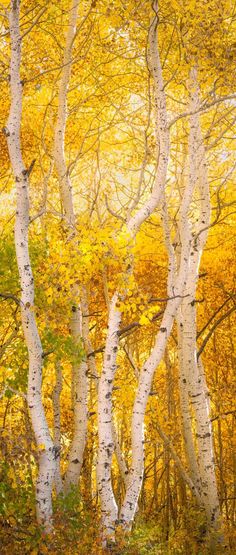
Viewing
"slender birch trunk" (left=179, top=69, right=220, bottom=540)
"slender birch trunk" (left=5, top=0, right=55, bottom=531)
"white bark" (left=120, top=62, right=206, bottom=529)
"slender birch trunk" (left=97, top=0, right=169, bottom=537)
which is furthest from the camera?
"slender birch trunk" (left=179, top=69, right=220, bottom=540)

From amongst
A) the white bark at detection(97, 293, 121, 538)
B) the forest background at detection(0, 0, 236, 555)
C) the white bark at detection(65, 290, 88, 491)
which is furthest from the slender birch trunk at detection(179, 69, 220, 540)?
the white bark at detection(97, 293, 121, 538)

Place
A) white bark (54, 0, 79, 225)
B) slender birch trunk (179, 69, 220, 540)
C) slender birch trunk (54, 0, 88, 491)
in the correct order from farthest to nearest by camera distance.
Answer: slender birch trunk (179, 69, 220, 540) < slender birch trunk (54, 0, 88, 491) < white bark (54, 0, 79, 225)

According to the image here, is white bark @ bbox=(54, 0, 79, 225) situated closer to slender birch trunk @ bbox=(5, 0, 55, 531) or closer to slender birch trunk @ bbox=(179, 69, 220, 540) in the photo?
slender birch trunk @ bbox=(5, 0, 55, 531)

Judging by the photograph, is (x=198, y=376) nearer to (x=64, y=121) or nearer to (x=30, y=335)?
(x=30, y=335)

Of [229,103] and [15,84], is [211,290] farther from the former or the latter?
[15,84]

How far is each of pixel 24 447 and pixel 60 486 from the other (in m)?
1.81

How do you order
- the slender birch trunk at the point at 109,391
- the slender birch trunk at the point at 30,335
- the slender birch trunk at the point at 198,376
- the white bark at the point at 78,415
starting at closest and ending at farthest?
the slender birch trunk at the point at 30,335 < the slender birch trunk at the point at 109,391 < the white bark at the point at 78,415 < the slender birch trunk at the point at 198,376

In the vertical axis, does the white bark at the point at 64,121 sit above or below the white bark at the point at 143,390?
above

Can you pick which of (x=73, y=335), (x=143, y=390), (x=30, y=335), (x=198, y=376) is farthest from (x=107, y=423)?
(x=198, y=376)

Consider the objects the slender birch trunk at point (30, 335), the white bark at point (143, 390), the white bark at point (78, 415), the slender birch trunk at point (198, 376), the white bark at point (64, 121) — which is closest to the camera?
the slender birch trunk at point (30, 335)

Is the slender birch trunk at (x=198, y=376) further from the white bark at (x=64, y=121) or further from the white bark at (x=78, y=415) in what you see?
the white bark at (x=64, y=121)

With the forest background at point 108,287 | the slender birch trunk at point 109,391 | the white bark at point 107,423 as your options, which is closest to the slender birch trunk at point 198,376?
the forest background at point 108,287

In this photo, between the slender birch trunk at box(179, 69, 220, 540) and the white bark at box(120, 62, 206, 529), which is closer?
the white bark at box(120, 62, 206, 529)

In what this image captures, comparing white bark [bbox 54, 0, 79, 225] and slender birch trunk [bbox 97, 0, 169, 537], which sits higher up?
white bark [bbox 54, 0, 79, 225]
